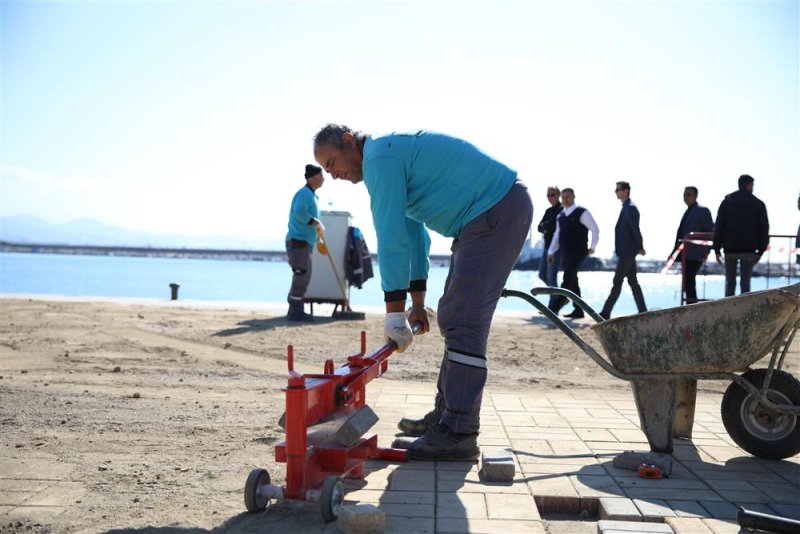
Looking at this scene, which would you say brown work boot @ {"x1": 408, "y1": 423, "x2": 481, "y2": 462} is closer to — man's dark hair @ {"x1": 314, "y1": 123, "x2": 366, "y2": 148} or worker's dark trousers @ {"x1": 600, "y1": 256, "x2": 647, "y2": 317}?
man's dark hair @ {"x1": 314, "y1": 123, "x2": 366, "y2": 148}

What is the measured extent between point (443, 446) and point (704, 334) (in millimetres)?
1308

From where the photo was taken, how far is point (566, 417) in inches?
183

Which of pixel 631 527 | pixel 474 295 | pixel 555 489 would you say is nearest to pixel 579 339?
pixel 474 295

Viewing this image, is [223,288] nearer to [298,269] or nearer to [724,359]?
[298,269]

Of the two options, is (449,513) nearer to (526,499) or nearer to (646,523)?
(526,499)

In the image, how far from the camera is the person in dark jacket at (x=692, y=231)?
9.73 meters

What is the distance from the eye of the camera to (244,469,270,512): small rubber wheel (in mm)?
2721

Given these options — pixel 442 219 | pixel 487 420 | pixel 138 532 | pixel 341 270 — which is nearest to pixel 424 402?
pixel 487 420

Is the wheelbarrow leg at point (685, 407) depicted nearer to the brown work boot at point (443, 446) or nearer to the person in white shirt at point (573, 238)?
the brown work boot at point (443, 446)

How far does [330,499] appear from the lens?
8.61 ft

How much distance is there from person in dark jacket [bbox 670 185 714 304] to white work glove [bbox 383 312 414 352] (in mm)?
7296

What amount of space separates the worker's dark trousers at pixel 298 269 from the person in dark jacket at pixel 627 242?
3.94m

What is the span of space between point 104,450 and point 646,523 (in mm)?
2530

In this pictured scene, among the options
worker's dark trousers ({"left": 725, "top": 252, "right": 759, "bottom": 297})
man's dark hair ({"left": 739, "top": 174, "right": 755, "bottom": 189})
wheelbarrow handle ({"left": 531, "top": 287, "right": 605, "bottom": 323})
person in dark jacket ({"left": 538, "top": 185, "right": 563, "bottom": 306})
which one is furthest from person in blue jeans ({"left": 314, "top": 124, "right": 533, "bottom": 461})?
person in dark jacket ({"left": 538, "top": 185, "right": 563, "bottom": 306})
